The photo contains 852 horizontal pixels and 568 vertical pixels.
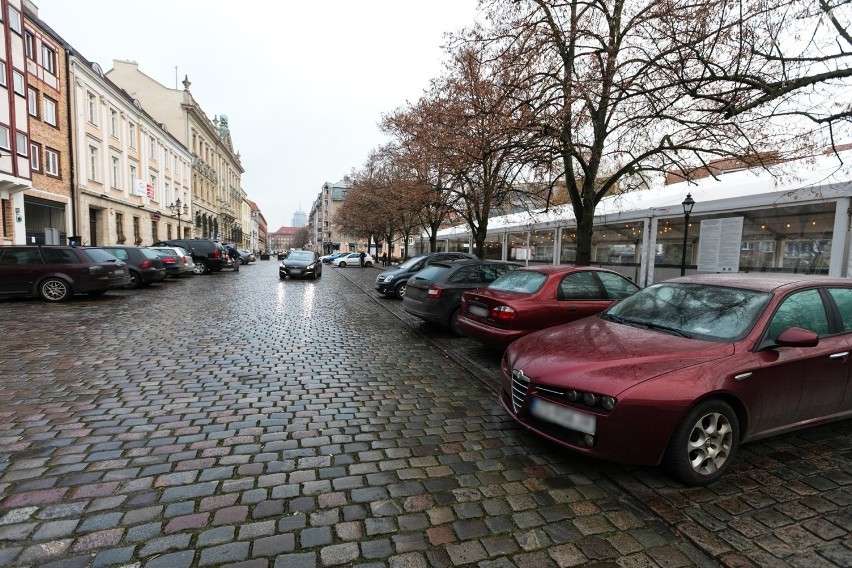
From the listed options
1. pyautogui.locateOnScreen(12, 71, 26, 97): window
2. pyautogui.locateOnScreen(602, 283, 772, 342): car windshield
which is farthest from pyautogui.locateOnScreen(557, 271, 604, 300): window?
pyautogui.locateOnScreen(12, 71, 26, 97): window

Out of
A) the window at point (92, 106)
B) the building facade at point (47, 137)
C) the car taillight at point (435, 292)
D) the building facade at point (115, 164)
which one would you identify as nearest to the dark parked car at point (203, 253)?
the building facade at point (47, 137)

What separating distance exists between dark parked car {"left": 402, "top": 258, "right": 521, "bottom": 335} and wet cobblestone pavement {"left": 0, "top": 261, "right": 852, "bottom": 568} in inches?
115

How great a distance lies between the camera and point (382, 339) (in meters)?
8.23

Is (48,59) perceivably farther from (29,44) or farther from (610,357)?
(610,357)

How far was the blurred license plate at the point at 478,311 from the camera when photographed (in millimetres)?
6590

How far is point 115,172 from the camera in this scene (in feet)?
107

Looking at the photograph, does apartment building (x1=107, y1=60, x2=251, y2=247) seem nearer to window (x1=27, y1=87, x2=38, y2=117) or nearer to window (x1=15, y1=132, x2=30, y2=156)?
window (x1=27, y1=87, x2=38, y2=117)

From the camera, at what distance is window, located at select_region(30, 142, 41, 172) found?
23.2 m

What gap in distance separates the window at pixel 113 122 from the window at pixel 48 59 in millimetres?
6421

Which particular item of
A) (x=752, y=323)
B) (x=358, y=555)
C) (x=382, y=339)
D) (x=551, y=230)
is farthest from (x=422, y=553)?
(x=551, y=230)

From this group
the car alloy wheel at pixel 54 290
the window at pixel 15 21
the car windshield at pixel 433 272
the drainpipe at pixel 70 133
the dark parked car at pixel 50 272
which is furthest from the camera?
the drainpipe at pixel 70 133

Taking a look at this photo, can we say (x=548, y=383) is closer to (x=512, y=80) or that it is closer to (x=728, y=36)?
(x=728, y=36)

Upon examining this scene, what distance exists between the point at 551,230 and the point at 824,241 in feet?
37.4

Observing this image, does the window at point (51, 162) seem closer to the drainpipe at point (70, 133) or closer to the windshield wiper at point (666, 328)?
the drainpipe at point (70, 133)
